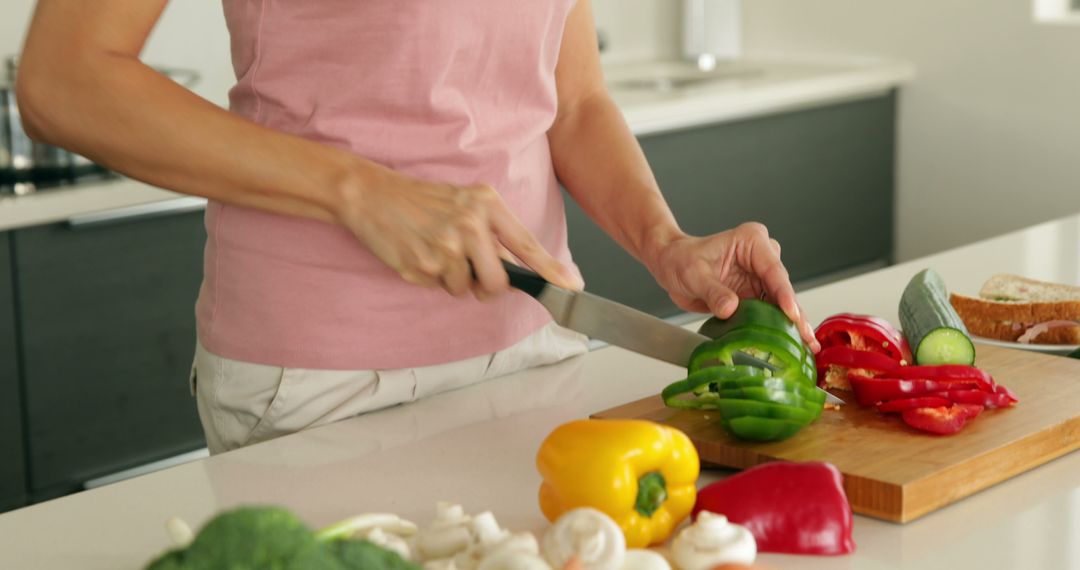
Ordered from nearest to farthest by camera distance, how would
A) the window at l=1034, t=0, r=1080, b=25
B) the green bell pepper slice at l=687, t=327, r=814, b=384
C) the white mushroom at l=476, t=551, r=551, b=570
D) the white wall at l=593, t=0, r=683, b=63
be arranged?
1. the white mushroom at l=476, t=551, r=551, b=570
2. the green bell pepper slice at l=687, t=327, r=814, b=384
3. the window at l=1034, t=0, r=1080, b=25
4. the white wall at l=593, t=0, r=683, b=63

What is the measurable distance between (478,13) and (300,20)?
17cm

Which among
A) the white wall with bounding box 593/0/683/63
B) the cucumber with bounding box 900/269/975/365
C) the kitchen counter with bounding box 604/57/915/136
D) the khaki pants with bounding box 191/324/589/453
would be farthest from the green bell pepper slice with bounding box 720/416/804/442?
the white wall with bounding box 593/0/683/63

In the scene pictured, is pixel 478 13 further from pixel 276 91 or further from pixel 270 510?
pixel 270 510

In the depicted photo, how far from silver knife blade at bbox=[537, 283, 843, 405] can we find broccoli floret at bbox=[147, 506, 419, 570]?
54 centimetres

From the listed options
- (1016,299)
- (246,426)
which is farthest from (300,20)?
(1016,299)

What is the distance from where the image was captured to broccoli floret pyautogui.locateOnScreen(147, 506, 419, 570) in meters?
0.70

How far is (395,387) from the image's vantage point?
1.37m

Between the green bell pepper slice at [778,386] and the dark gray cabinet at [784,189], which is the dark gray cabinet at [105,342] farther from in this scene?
the green bell pepper slice at [778,386]

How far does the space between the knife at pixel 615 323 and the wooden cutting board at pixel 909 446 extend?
0.16 feet

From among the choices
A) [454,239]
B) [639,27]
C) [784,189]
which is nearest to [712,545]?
[454,239]

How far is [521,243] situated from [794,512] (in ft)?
1.13

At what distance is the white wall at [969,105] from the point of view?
332 cm

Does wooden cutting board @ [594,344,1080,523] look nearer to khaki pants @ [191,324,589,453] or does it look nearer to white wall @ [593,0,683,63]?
khaki pants @ [191,324,589,453]

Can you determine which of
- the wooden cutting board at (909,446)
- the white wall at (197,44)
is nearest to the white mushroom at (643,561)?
the wooden cutting board at (909,446)
